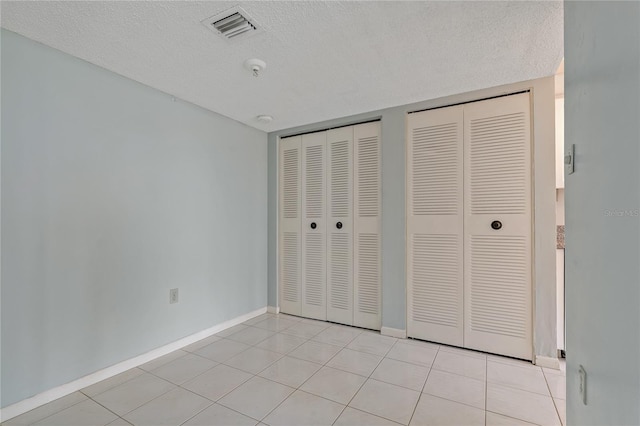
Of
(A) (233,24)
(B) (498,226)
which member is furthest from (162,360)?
(B) (498,226)

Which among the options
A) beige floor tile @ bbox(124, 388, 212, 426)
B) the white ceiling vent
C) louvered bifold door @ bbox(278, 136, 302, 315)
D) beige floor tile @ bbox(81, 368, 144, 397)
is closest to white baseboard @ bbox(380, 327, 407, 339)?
louvered bifold door @ bbox(278, 136, 302, 315)

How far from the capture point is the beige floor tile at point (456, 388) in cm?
179

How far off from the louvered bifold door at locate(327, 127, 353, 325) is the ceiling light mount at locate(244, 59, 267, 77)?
4.20ft

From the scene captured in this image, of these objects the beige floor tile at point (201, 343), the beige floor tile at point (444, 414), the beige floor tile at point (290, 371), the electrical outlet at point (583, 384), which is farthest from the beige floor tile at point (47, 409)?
the electrical outlet at point (583, 384)

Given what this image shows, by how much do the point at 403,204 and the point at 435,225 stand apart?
1.15 feet

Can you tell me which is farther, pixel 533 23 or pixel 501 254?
pixel 501 254

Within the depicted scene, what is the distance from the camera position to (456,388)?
192 cm

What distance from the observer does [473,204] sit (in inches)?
98.0

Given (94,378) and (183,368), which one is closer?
(94,378)

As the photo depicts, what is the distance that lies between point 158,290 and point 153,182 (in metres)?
0.91

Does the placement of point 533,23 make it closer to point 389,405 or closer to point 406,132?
point 406,132

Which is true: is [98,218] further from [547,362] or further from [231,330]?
[547,362]

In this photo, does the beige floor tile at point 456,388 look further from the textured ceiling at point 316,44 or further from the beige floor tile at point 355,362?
the textured ceiling at point 316,44

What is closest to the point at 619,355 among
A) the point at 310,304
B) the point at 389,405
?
the point at 389,405
